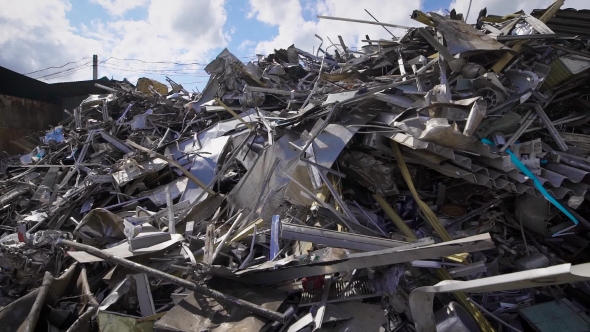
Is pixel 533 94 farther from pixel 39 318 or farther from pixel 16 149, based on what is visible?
pixel 16 149

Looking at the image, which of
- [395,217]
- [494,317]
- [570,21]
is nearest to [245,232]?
[395,217]

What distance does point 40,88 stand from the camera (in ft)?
46.2

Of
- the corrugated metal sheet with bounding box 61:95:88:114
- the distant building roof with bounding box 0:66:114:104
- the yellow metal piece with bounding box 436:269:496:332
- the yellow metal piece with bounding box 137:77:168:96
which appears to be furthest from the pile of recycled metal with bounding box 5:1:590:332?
the corrugated metal sheet with bounding box 61:95:88:114

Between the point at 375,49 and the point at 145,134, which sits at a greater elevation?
the point at 375,49

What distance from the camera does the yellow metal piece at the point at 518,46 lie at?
4.04 meters

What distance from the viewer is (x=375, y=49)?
21.0ft

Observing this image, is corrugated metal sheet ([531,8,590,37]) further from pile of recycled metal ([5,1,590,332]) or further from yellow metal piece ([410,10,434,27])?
Result: yellow metal piece ([410,10,434,27])

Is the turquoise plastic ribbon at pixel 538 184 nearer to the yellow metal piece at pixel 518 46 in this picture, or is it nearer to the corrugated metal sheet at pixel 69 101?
the yellow metal piece at pixel 518 46

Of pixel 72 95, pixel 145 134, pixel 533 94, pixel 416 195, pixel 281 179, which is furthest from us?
pixel 72 95

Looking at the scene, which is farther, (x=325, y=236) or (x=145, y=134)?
(x=145, y=134)

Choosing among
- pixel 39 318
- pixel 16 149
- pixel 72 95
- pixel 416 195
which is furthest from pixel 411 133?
pixel 72 95

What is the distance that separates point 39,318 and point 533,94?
562 centimetres

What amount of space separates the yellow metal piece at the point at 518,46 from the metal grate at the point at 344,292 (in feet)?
9.55

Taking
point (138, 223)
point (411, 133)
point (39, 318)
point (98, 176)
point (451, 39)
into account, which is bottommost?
point (39, 318)
